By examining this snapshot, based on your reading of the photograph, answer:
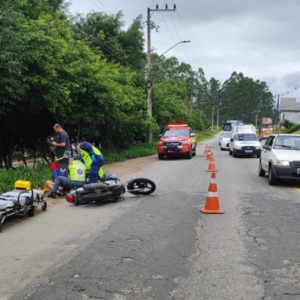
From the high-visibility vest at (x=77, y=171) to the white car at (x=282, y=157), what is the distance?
18.0ft

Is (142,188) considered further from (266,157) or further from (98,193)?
(266,157)

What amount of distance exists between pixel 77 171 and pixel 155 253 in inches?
174

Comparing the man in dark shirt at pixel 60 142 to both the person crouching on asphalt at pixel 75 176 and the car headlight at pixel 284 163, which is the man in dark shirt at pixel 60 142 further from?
the car headlight at pixel 284 163

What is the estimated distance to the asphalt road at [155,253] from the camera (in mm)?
3650

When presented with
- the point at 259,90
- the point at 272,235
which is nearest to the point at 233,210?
the point at 272,235

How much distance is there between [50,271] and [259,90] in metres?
122

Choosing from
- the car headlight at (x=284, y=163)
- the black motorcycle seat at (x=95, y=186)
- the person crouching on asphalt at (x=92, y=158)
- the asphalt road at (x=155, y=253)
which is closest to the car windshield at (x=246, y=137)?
the car headlight at (x=284, y=163)

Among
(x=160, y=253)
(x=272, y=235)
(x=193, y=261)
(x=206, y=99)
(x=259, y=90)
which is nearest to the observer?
(x=193, y=261)

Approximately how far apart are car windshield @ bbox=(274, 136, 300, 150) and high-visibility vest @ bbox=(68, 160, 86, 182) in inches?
252

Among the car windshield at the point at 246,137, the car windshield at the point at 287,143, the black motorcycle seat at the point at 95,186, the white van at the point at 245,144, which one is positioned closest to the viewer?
the black motorcycle seat at the point at 95,186

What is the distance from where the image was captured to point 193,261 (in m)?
4.41

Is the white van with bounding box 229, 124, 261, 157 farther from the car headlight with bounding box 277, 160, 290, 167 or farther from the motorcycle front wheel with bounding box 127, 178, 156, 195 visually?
the motorcycle front wheel with bounding box 127, 178, 156, 195

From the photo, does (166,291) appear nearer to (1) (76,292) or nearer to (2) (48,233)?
(1) (76,292)

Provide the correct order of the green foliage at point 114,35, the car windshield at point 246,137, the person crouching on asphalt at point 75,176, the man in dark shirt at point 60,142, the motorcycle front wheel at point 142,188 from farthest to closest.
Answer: the green foliage at point 114,35, the car windshield at point 246,137, the man in dark shirt at point 60,142, the motorcycle front wheel at point 142,188, the person crouching on asphalt at point 75,176
